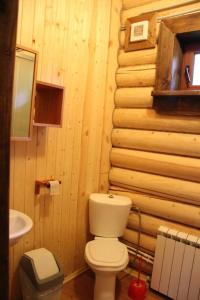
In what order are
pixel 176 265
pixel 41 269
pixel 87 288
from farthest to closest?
pixel 87 288 < pixel 176 265 < pixel 41 269

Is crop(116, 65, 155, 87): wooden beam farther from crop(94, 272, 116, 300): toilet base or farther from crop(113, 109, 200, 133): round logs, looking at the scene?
crop(94, 272, 116, 300): toilet base

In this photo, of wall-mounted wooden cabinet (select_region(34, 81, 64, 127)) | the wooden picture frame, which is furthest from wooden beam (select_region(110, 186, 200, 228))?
the wooden picture frame

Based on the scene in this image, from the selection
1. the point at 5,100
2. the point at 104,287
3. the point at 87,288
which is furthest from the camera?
Result: the point at 87,288

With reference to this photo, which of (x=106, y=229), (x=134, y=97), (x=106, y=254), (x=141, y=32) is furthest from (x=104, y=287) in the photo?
(x=141, y=32)

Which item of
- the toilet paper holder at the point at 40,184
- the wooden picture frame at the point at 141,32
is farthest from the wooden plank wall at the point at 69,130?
the wooden picture frame at the point at 141,32

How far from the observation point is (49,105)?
6.41 ft

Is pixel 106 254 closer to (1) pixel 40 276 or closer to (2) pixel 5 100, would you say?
(1) pixel 40 276

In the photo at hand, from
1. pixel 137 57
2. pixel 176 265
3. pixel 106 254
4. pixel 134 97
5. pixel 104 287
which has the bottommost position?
pixel 104 287

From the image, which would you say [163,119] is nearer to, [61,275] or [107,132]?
[107,132]

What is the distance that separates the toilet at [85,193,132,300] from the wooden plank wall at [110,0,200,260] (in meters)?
0.22

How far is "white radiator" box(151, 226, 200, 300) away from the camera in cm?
205

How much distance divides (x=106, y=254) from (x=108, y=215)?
39 cm

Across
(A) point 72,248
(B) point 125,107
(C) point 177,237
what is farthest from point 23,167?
(C) point 177,237

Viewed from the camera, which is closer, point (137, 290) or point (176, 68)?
point (137, 290)
